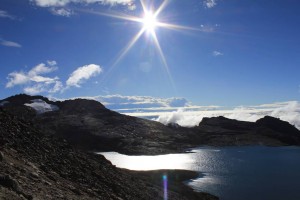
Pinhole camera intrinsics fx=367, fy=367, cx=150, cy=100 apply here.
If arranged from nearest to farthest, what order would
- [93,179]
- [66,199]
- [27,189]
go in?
[27,189], [66,199], [93,179]

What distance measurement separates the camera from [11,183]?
87.7 ft

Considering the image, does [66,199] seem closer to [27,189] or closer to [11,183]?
[27,189]

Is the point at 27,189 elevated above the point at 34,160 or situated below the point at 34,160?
below

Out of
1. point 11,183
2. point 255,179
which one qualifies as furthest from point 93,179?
point 255,179

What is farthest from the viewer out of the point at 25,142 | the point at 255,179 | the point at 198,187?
the point at 255,179

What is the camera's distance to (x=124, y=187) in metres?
59.1

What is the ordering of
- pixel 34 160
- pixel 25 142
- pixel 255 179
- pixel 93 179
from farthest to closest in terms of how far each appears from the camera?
pixel 255 179
pixel 93 179
pixel 25 142
pixel 34 160

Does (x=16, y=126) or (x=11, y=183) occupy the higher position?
(x=16, y=126)

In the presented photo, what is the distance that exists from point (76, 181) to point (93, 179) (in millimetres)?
6077

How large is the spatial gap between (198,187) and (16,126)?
93549mm

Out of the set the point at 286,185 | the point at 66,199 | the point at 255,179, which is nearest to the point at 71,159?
the point at 66,199

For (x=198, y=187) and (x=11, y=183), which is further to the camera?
(x=198, y=187)

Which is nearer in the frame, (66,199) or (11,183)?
(11,183)

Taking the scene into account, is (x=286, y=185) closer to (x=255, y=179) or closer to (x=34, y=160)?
(x=255, y=179)
